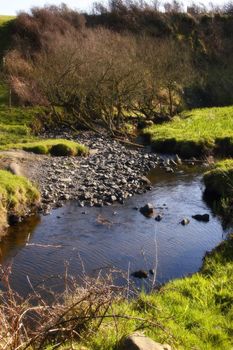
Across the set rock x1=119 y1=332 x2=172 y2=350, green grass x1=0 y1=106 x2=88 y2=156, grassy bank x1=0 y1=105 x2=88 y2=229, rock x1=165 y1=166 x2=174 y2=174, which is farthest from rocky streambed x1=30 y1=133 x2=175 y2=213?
rock x1=119 y1=332 x2=172 y2=350

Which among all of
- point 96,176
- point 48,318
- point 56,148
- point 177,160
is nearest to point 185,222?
point 96,176

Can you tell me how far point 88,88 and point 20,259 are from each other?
21.5 metres

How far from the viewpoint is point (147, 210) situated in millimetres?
19594

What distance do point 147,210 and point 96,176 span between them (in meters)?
5.80

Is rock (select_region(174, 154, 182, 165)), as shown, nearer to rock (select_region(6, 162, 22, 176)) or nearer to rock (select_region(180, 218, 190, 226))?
rock (select_region(6, 162, 22, 176))

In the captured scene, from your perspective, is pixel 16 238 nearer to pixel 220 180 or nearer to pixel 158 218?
pixel 158 218

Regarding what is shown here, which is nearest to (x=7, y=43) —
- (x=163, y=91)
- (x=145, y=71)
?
(x=163, y=91)

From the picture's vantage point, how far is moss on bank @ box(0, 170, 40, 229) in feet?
60.5

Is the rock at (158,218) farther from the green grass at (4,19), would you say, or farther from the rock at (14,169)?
the green grass at (4,19)

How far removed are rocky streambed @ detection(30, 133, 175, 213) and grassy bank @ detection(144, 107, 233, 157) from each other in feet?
5.23

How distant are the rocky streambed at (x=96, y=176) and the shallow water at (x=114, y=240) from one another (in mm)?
809

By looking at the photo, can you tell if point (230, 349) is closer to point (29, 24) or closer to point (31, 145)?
point (31, 145)

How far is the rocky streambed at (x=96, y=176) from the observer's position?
70.5 ft

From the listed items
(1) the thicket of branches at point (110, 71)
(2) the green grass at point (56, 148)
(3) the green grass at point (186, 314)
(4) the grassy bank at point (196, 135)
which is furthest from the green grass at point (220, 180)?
(1) the thicket of branches at point (110, 71)
